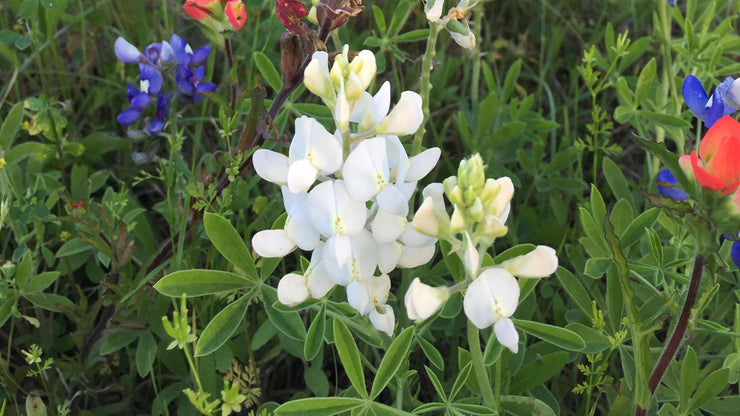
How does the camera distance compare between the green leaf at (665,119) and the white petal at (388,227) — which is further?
the green leaf at (665,119)

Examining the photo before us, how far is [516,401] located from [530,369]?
15cm

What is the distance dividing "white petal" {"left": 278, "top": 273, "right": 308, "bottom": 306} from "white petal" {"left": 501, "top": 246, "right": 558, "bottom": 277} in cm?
35

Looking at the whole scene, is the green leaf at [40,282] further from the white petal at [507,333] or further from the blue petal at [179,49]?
the white petal at [507,333]

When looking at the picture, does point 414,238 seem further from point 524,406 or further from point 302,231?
point 524,406

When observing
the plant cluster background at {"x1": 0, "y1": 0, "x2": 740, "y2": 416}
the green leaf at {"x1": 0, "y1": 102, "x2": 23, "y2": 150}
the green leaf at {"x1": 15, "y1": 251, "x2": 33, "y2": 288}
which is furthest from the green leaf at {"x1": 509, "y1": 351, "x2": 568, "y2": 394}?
the green leaf at {"x1": 0, "y1": 102, "x2": 23, "y2": 150}

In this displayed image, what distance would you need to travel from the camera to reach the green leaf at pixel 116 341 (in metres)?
1.97

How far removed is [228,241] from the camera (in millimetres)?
1640

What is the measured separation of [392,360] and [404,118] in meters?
0.46

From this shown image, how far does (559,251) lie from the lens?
2.38 metres

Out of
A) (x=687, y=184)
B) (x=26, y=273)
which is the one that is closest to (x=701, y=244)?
(x=687, y=184)

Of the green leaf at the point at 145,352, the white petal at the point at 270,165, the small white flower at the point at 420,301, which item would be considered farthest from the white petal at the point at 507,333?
the green leaf at the point at 145,352

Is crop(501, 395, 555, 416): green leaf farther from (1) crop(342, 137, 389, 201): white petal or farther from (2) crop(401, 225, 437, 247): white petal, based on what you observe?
→ (1) crop(342, 137, 389, 201): white petal

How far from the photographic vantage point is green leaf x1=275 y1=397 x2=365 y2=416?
4.74 feet

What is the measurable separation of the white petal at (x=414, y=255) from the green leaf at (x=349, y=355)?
0.20 m
